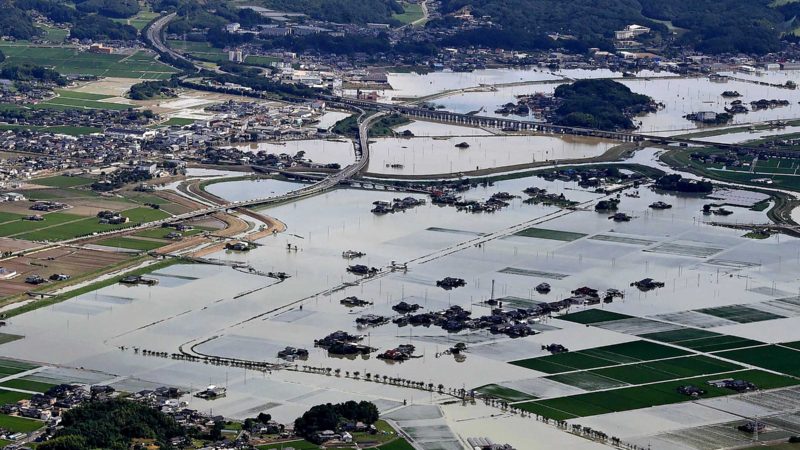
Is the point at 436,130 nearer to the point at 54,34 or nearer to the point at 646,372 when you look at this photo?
the point at 54,34

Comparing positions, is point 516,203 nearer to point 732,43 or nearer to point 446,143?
point 446,143

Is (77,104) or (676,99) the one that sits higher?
(676,99)

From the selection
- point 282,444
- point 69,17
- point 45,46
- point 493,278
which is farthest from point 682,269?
point 69,17

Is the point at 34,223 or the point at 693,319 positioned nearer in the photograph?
the point at 693,319

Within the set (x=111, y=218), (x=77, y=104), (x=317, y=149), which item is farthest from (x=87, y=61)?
(x=111, y=218)

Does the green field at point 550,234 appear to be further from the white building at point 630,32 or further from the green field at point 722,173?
the white building at point 630,32

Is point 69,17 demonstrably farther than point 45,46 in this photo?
Yes

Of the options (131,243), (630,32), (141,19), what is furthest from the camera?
(141,19)
